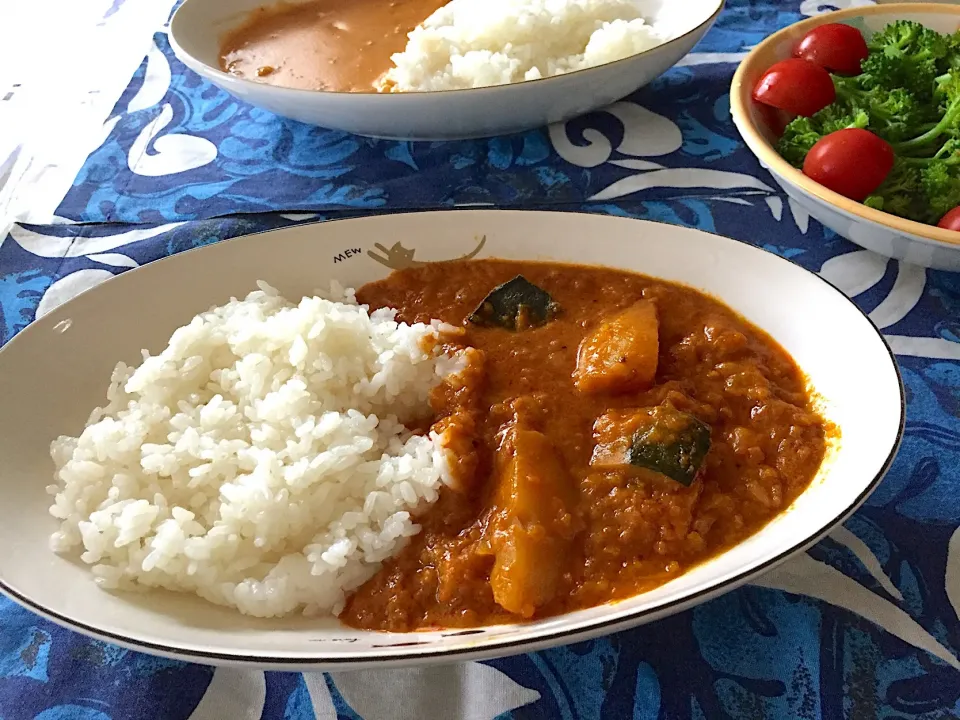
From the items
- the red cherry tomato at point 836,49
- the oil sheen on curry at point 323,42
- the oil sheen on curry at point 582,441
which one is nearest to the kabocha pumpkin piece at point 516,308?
the oil sheen on curry at point 582,441

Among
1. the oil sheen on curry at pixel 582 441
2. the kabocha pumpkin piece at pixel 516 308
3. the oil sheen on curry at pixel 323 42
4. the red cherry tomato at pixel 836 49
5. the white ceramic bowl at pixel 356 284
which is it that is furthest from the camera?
the oil sheen on curry at pixel 323 42

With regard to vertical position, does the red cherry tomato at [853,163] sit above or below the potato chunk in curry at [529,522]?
above

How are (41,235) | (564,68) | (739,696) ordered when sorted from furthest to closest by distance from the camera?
(564,68) < (41,235) < (739,696)

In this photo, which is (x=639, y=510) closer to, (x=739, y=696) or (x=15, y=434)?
(x=739, y=696)

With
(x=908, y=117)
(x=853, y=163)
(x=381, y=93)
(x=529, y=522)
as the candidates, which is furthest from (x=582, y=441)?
(x=908, y=117)

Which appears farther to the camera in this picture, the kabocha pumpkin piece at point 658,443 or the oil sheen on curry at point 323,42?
the oil sheen on curry at point 323,42

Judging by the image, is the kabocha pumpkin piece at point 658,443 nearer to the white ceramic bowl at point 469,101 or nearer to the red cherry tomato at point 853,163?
the red cherry tomato at point 853,163

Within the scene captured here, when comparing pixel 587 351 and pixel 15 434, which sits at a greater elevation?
pixel 15 434

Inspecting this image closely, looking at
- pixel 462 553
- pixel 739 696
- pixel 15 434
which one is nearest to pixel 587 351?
Result: pixel 462 553
